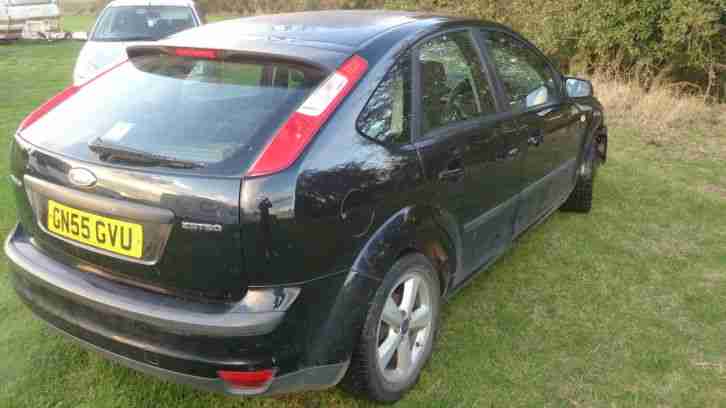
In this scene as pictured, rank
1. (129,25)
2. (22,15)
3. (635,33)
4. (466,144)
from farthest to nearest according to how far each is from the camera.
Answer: (22,15) → (129,25) → (635,33) → (466,144)

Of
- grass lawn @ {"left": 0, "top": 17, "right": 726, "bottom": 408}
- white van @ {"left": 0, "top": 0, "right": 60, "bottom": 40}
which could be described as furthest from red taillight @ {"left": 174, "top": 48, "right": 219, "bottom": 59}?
white van @ {"left": 0, "top": 0, "right": 60, "bottom": 40}

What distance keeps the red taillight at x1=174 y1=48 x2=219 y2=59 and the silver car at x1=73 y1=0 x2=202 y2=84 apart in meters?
5.89

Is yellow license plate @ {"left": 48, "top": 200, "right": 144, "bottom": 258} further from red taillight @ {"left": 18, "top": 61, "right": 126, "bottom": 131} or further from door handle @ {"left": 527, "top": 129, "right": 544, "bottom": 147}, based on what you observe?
door handle @ {"left": 527, "top": 129, "right": 544, "bottom": 147}

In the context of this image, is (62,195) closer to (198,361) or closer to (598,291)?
(198,361)

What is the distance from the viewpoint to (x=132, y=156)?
2072mm

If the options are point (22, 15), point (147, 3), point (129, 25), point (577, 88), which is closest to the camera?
point (577, 88)

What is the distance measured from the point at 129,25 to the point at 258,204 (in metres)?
7.82

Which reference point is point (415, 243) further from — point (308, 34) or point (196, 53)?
point (196, 53)

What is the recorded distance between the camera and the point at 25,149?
92.7 inches

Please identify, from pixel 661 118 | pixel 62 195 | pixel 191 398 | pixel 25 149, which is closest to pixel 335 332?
pixel 191 398

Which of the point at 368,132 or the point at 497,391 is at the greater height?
the point at 368,132

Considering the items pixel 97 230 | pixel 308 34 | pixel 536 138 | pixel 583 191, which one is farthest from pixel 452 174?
pixel 583 191

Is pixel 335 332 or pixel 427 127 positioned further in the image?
pixel 427 127

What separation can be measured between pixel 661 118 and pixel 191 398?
7.48 meters
